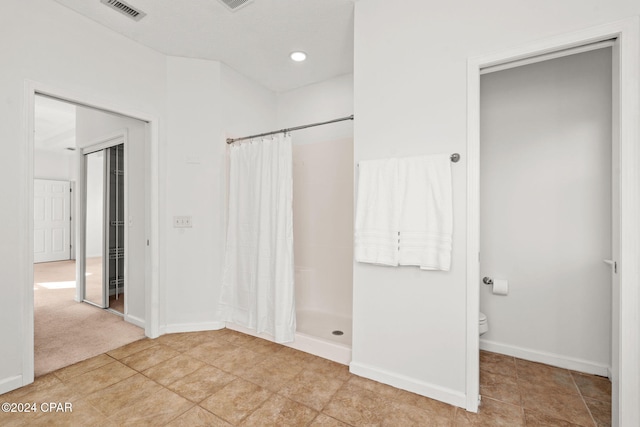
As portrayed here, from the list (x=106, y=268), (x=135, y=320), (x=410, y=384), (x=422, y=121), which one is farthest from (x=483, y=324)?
(x=106, y=268)

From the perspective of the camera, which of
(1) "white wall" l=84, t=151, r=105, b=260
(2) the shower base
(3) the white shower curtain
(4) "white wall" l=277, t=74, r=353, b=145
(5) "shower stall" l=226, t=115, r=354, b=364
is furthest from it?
(1) "white wall" l=84, t=151, r=105, b=260

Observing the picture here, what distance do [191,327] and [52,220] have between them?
245 inches

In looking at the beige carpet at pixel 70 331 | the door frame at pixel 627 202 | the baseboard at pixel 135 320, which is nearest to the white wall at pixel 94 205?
the beige carpet at pixel 70 331

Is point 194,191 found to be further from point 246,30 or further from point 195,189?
point 246,30

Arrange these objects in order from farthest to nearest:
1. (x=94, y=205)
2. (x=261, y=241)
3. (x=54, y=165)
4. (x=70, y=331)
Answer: (x=54, y=165) → (x=94, y=205) → (x=70, y=331) → (x=261, y=241)

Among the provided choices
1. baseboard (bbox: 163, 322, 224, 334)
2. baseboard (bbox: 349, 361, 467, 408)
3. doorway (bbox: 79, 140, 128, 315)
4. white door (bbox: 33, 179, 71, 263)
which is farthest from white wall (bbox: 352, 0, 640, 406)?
white door (bbox: 33, 179, 71, 263)

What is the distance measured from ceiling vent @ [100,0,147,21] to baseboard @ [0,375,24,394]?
2.64 m

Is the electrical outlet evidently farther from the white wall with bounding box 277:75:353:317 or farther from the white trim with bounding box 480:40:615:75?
the white trim with bounding box 480:40:615:75

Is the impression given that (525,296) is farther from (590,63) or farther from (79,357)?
(79,357)

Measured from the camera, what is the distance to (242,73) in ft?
10.8

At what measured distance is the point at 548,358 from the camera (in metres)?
2.31

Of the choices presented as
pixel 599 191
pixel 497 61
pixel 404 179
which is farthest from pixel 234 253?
pixel 599 191

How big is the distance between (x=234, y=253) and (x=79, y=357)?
143cm

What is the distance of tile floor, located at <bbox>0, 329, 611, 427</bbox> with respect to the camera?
1.68m
